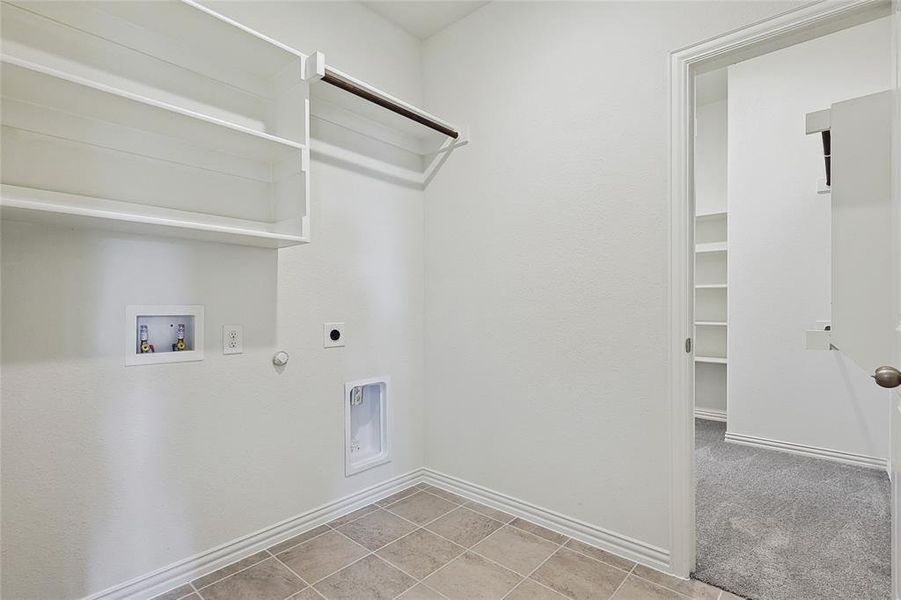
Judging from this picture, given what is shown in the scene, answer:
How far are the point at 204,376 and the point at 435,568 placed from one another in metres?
1.20

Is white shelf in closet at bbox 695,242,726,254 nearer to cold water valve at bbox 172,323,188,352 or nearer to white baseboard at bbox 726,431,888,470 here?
Result: white baseboard at bbox 726,431,888,470

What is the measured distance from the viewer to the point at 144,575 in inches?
65.0

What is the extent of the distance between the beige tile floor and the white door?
889 millimetres

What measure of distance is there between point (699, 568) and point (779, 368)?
212 centimetres

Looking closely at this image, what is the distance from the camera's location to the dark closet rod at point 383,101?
6.22 ft

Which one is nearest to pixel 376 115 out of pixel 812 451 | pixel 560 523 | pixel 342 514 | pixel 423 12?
pixel 423 12

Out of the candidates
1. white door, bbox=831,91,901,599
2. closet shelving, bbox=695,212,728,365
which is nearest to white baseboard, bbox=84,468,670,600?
white door, bbox=831,91,901,599

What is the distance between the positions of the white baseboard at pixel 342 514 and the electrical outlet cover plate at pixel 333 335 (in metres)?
0.78

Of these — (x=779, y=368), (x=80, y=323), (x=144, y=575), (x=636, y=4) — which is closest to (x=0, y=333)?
(x=80, y=323)

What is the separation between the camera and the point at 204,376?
5.96 ft

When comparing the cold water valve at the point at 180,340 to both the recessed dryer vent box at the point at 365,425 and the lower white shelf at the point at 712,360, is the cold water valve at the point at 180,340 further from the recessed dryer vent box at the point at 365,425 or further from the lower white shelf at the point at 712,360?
the lower white shelf at the point at 712,360

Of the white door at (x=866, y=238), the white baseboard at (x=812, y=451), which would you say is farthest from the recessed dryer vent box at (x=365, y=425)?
the white baseboard at (x=812, y=451)

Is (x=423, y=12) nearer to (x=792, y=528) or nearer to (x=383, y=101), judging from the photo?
(x=383, y=101)

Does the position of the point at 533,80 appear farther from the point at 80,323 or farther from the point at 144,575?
the point at 144,575
